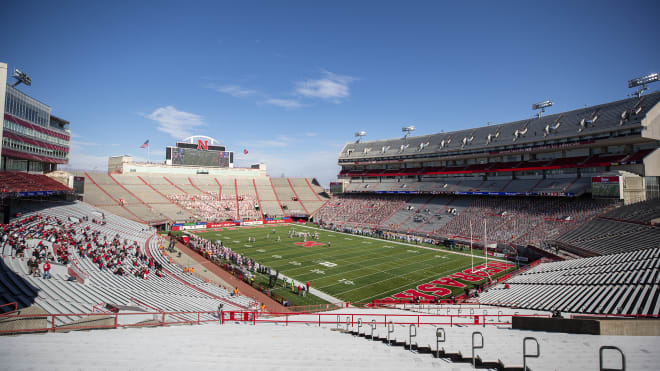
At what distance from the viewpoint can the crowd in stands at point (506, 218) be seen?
31.7 metres

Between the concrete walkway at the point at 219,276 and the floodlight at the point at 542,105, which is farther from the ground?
the floodlight at the point at 542,105

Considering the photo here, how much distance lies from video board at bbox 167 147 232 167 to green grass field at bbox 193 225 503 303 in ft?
96.6

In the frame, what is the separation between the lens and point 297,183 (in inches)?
2948

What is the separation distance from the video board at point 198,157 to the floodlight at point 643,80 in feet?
218

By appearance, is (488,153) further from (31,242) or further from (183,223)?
(31,242)

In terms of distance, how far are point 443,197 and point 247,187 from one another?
3913 cm

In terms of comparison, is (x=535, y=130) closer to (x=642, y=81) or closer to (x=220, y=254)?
(x=642, y=81)

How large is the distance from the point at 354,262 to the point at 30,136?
3420 centimetres

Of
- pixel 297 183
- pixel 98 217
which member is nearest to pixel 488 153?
pixel 297 183

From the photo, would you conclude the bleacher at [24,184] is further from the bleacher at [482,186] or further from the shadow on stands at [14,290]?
the bleacher at [482,186]

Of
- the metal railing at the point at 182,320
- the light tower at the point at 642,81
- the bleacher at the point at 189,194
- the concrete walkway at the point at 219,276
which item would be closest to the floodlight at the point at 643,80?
the light tower at the point at 642,81

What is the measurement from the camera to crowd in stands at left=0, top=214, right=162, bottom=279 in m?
Answer: 16.8

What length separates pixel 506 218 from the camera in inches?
1462

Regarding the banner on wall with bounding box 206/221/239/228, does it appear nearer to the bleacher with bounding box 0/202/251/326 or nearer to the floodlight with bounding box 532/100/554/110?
the bleacher with bounding box 0/202/251/326
